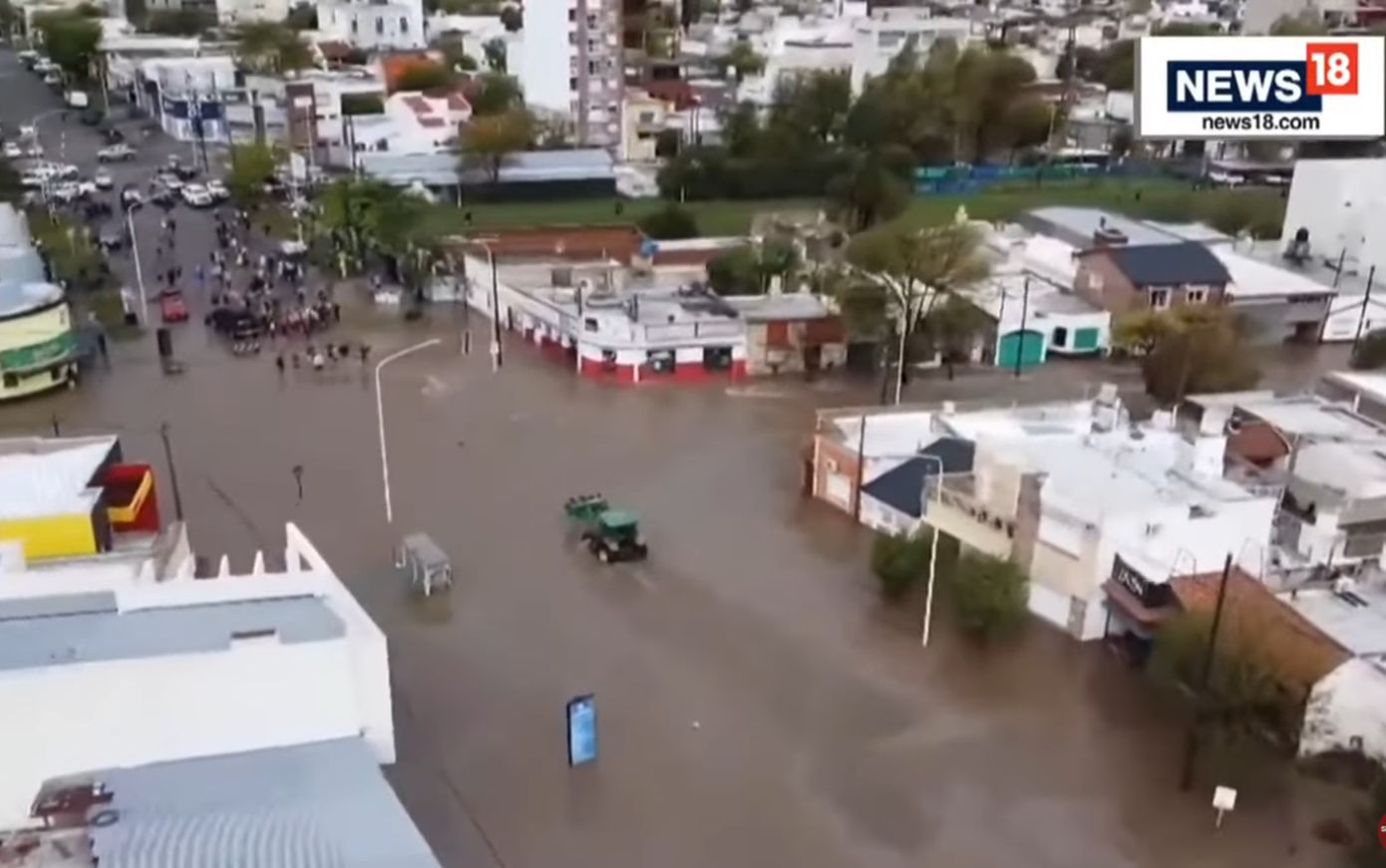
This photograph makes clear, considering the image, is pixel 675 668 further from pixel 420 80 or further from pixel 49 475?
pixel 420 80

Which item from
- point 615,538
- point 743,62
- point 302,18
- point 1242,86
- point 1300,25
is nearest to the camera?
point 615,538

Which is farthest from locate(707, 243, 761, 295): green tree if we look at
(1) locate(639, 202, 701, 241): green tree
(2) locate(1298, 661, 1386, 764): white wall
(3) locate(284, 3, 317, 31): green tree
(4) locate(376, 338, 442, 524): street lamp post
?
(3) locate(284, 3, 317, 31): green tree

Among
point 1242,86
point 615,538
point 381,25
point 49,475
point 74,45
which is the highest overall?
point 1242,86

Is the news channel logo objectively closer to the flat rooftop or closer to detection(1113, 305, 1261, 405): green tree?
detection(1113, 305, 1261, 405): green tree

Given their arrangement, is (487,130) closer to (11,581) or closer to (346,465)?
(346,465)

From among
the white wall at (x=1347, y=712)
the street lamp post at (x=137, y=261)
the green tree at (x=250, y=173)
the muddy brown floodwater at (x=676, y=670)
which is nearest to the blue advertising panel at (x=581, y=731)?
the muddy brown floodwater at (x=676, y=670)

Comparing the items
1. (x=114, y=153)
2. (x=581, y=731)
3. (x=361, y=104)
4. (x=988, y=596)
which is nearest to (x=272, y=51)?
(x=361, y=104)
